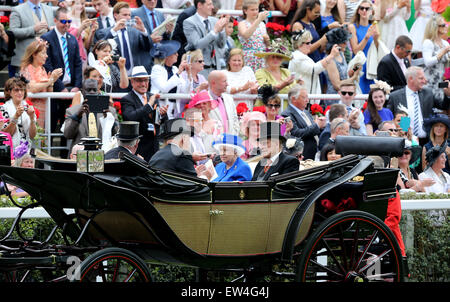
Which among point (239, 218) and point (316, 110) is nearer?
point (239, 218)

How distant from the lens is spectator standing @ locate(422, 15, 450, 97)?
15.9 metres

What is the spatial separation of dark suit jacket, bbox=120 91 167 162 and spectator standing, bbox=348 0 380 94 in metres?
4.75

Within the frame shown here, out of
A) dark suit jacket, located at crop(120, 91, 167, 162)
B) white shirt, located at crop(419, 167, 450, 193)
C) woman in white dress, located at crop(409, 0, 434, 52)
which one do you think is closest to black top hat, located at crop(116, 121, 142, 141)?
dark suit jacket, located at crop(120, 91, 167, 162)

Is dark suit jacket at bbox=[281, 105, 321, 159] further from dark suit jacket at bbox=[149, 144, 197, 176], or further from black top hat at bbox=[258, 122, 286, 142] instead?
dark suit jacket at bbox=[149, 144, 197, 176]

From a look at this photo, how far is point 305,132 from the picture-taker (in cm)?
1262

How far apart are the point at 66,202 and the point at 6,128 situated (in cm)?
442

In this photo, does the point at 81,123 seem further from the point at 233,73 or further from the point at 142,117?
the point at 233,73

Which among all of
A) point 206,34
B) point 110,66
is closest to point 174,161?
point 110,66

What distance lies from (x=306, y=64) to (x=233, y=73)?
1452 millimetres

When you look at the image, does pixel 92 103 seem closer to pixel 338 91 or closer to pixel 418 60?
pixel 338 91

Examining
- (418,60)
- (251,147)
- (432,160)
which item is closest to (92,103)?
(251,147)

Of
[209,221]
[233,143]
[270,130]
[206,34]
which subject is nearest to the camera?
[209,221]

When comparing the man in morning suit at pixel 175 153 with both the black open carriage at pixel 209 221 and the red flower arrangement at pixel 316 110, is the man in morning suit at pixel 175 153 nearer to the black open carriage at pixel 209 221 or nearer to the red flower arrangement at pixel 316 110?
the black open carriage at pixel 209 221

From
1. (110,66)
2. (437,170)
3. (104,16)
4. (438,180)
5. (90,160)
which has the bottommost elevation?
(438,180)
